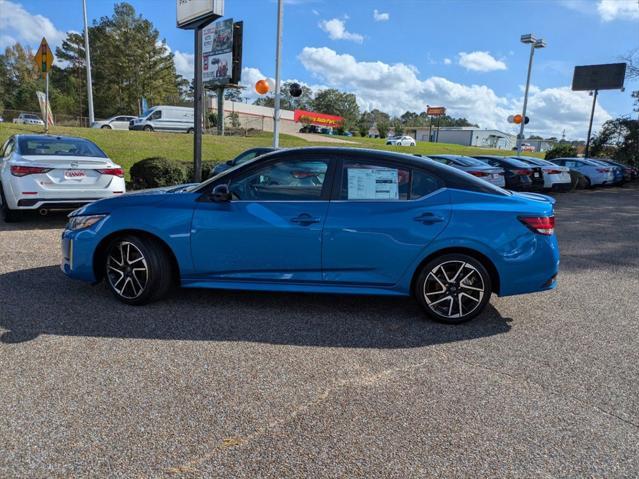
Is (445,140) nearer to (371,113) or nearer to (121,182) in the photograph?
(371,113)

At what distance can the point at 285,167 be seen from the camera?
14.7 feet

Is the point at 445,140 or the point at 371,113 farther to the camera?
the point at 371,113

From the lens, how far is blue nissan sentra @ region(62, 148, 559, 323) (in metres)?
4.22

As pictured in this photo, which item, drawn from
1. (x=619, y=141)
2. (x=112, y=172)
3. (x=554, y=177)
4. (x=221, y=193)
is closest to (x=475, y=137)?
(x=619, y=141)

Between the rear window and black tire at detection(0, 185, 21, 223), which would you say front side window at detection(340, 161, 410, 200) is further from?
black tire at detection(0, 185, 21, 223)

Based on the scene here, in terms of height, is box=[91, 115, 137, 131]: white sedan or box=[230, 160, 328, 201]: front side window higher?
box=[91, 115, 137, 131]: white sedan

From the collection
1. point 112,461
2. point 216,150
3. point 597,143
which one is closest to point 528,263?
point 112,461

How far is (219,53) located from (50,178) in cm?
3069

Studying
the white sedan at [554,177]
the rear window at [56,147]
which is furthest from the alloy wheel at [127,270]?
the white sedan at [554,177]

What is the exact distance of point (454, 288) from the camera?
4301mm

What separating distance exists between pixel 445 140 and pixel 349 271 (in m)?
117

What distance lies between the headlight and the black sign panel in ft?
125

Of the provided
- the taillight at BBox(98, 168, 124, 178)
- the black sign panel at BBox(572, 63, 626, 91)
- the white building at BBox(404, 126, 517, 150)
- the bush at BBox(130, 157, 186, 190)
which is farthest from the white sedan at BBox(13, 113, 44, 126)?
the white building at BBox(404, 126, 517, 150)

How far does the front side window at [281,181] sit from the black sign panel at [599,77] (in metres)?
36.9
